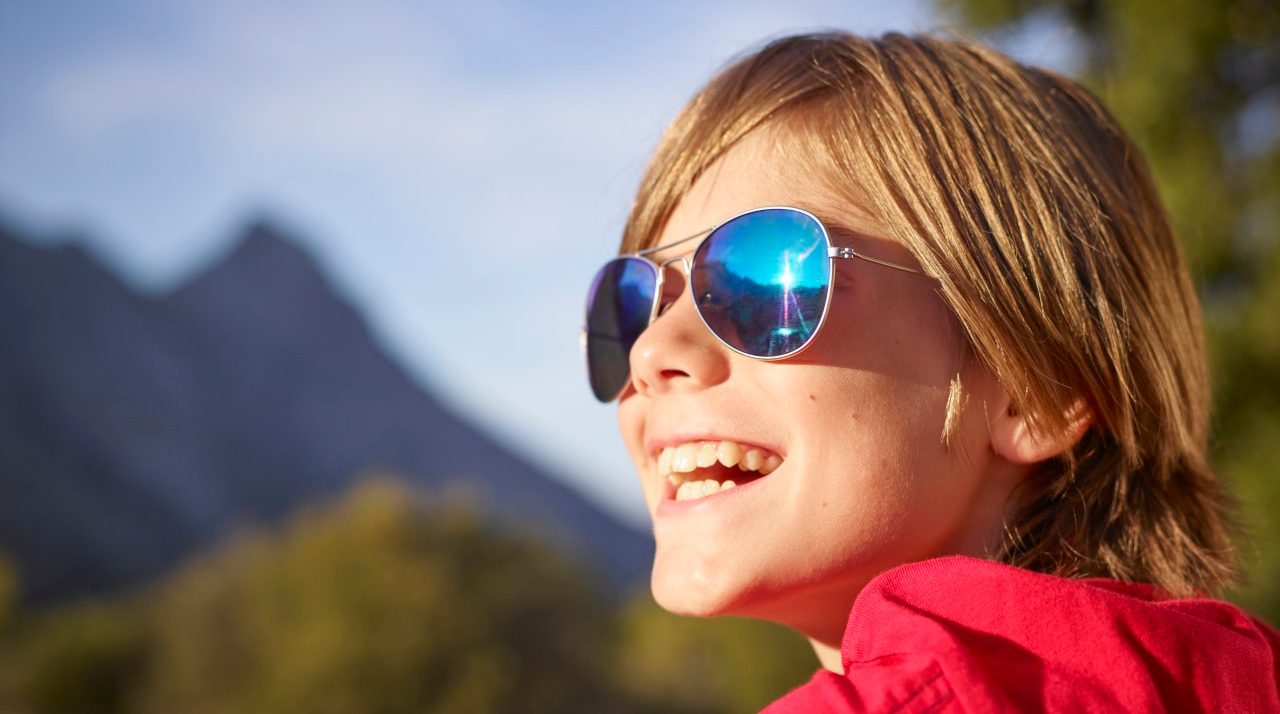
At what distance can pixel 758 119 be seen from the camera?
1579 mm

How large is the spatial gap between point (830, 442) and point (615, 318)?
0.59 m

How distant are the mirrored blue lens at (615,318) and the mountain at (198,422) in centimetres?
2292

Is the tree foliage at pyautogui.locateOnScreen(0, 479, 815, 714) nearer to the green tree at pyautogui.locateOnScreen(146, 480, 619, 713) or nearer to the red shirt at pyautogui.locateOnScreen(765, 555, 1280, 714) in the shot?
the green tree at pyautogui.locateOnScreen(146, 480, 619, 713)

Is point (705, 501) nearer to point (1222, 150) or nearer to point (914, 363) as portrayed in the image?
point (914, 363)

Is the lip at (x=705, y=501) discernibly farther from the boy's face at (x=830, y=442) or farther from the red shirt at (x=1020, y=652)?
the red shirt at (x=1020, y=652)

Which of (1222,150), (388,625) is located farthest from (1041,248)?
(388,625)

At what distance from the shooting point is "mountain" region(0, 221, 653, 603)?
42750mm

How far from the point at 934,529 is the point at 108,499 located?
2043 inches

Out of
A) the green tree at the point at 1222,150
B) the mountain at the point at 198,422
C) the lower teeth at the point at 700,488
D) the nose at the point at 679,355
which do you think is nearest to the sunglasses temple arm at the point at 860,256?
the nose at the point at 679,355

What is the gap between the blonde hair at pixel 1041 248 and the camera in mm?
1427

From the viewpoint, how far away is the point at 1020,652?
1094 millimetres

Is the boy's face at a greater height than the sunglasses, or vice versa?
the sunglasses

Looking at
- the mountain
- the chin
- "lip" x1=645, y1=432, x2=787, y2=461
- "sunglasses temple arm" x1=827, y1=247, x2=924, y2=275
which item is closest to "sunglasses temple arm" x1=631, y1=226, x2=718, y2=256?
"sunglasses temple arm" x1=827, y1=247, x2=924, y2=275

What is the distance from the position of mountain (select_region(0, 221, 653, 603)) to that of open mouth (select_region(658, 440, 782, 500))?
2328cm
